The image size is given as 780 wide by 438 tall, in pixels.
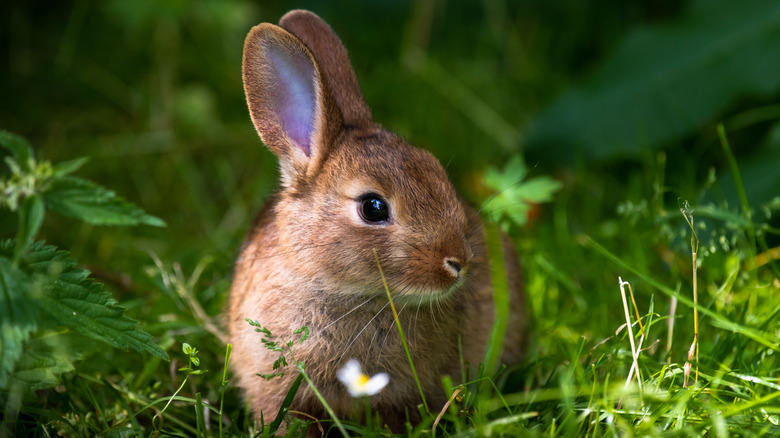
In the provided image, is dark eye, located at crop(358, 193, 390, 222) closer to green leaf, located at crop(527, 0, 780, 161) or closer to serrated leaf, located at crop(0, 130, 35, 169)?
serrated leaf, located at crop(0, 130, 35, 169)

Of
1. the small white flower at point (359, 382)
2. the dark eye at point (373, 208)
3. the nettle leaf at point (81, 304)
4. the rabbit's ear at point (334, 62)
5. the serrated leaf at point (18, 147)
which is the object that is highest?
the rabbit's ear at point (334, 62)

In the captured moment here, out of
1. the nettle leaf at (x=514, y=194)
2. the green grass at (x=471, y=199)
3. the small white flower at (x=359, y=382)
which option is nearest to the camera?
the small white flower at (x=359, y=382)

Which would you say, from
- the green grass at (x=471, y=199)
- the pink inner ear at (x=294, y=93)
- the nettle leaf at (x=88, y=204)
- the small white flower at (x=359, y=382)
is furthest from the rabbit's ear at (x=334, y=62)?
the small white flower at (x=359, y=382)

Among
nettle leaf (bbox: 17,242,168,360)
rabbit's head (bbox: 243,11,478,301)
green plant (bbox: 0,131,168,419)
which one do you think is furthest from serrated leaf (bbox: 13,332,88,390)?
rabbit's head (bbox: 243,11,478,301)

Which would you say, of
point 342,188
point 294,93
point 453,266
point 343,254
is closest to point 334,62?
→ point 294,93

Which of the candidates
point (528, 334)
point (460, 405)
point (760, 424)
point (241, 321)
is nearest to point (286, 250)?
point (241, 321)

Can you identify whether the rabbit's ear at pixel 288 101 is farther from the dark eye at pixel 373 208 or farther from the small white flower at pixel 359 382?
the small white flower at pixel 359 382
